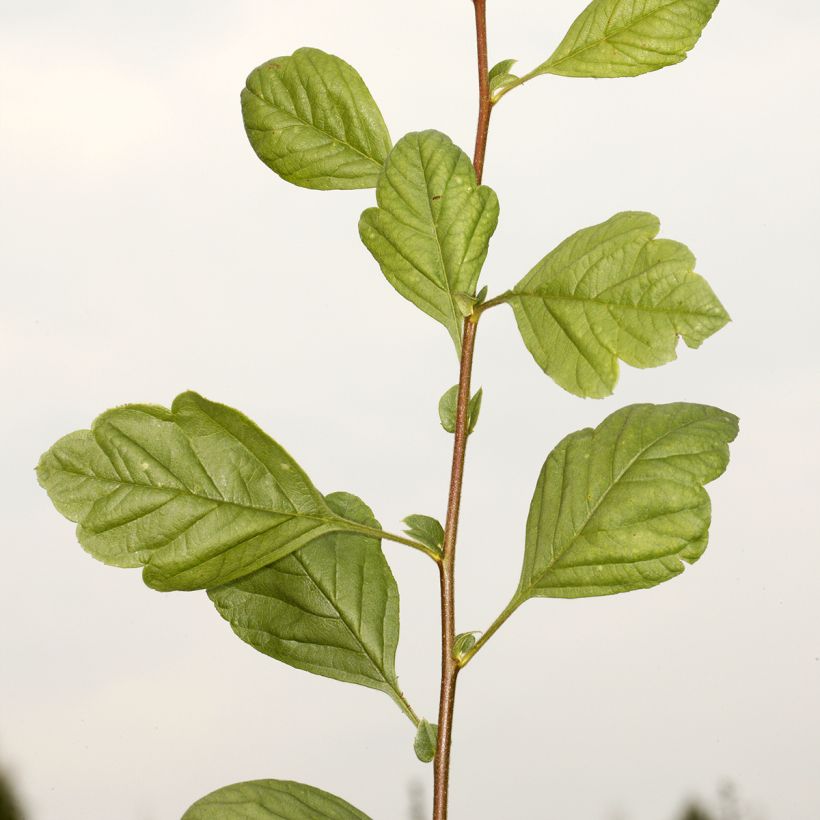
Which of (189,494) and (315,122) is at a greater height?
(315,122)

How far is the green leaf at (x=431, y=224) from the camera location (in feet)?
3.11

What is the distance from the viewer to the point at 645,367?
89cm

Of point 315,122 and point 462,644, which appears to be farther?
point 315,122

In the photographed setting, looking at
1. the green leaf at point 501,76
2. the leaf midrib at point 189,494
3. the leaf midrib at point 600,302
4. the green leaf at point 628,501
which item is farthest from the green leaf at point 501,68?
the leaf midrib at point 189,494

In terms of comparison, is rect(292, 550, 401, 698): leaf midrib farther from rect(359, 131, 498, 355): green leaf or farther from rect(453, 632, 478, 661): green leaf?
rect(359, 131, 498, 355): green leaf

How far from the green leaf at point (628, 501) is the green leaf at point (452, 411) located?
0.09m

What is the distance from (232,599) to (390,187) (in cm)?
41

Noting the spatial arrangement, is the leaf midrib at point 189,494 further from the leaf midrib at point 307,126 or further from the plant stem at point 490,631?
the leaf midrib at point 307,126

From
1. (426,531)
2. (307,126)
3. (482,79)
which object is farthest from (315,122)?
(426,531)

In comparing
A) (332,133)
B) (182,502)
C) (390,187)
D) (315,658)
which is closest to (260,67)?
(332,133)

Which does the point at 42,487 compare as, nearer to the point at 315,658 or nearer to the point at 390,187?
the point at 315,658

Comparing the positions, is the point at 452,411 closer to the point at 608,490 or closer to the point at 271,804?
the point at 608,490

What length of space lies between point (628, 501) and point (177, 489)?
1.30 feet

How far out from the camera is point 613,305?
2.99 ft
